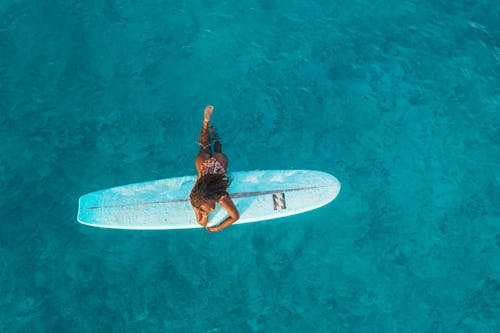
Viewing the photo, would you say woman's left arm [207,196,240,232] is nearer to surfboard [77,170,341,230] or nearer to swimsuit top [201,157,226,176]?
surfboard [77,170,341,230]

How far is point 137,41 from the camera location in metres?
8.29

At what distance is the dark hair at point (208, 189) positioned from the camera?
4922 mm

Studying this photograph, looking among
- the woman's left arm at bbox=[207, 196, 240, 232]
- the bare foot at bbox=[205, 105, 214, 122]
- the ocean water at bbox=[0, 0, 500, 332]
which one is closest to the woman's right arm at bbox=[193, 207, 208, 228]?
the woman's left arm at bbox=[207, 196, 240, 232]

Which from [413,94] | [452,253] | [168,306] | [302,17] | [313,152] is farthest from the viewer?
[302,17]

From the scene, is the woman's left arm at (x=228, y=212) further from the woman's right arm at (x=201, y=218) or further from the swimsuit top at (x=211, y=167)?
the swimsuit top at (x=211, y=167)

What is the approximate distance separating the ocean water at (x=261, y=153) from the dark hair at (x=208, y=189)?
152cm

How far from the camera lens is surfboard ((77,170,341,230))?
613 cm

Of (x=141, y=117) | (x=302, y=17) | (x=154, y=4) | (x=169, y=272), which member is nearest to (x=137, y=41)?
(x=154, y=4)

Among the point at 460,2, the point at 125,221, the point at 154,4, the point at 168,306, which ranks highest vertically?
the point at 460,2

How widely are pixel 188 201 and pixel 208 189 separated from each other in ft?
4.40

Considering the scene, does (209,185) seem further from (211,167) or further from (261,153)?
(261,153)

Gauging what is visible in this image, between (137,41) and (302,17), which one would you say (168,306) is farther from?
(302,17)

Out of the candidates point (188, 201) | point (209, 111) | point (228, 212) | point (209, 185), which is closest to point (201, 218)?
point (228, 212)

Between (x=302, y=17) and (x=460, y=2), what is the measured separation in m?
3.79
